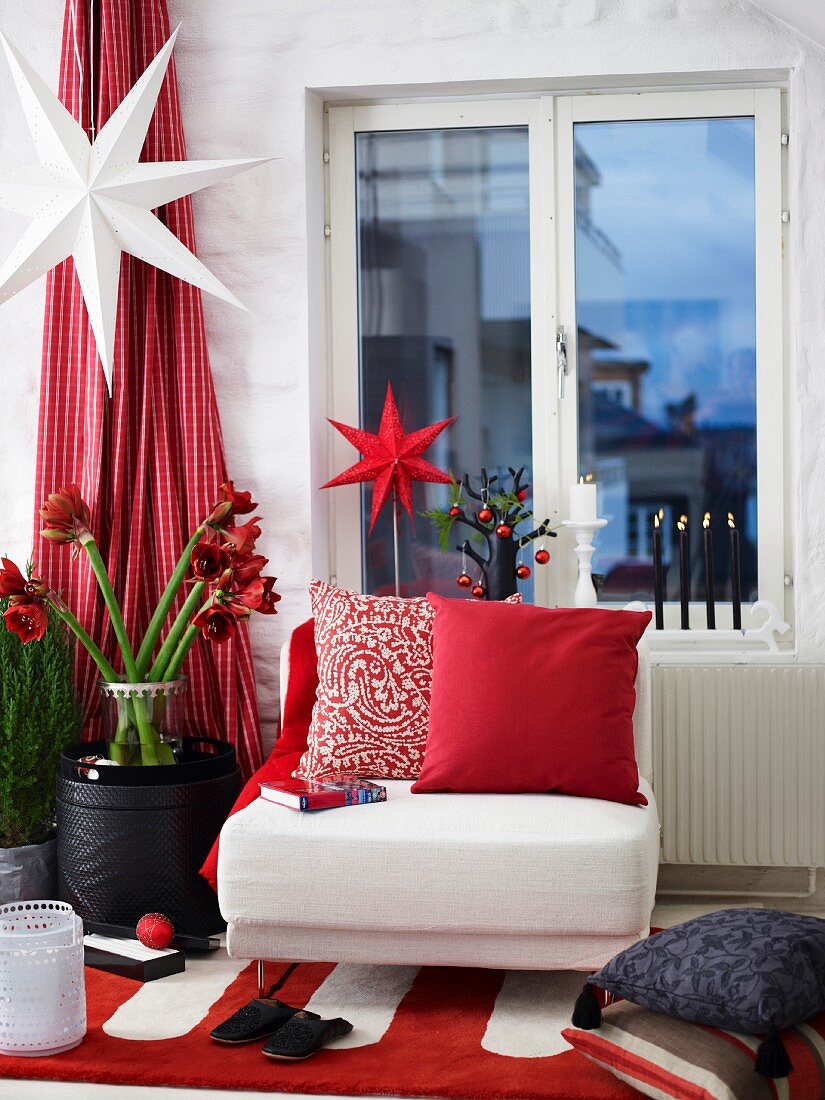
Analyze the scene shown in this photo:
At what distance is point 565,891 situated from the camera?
88.6 inches

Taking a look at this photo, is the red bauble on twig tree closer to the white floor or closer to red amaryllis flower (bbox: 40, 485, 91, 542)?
red amaryllis flower (bbox: 40, 485, 91, 542)

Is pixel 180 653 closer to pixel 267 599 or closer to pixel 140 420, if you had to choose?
pixel 267 599

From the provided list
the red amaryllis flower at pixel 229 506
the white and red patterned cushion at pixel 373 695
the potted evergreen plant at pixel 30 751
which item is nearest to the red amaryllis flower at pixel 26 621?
the potted evergreen plant at pixel 30 751

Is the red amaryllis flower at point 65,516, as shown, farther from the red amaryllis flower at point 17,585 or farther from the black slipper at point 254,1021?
the black slipper at point 254,1021

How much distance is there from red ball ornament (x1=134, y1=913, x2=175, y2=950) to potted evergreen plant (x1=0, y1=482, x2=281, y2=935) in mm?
91

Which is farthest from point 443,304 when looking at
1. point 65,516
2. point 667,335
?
point 65,516

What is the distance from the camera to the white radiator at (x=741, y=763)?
3.06m

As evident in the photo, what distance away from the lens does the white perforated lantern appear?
83.6 inches

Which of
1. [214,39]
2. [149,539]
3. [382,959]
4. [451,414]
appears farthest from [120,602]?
[214,39]

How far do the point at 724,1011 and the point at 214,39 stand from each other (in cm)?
274

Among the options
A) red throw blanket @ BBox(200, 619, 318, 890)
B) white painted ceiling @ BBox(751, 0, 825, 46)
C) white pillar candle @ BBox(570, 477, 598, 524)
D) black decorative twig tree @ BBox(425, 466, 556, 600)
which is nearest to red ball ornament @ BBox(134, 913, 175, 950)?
red throw blanket @ BBox(200, 619, 318, 890)

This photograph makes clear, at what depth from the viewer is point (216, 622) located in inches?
113

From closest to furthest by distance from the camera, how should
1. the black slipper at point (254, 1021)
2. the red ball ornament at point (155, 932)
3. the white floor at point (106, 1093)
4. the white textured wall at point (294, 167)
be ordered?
the white floor at point (106, 1093), the black slipper at point (254, 1021), the red ball ornament at point (155, 932), the white textured wall at point (294, 167)

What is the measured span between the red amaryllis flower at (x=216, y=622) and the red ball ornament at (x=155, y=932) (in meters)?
0.64
